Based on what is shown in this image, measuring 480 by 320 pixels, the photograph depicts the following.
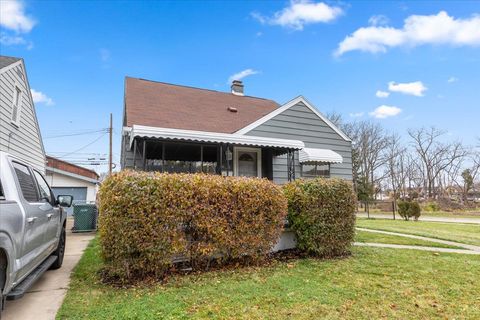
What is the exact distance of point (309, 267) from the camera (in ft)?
18.0

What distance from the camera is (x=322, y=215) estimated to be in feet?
20.0

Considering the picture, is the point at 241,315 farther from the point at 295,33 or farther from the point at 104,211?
the point at 295,33

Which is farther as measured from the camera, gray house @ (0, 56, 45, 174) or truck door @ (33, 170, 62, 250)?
gray house @ (0, 56, 45, 174)

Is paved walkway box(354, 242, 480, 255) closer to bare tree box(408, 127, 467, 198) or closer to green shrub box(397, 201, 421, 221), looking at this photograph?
green shrub box(397, 201, 421, 221)

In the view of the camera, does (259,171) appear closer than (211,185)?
No

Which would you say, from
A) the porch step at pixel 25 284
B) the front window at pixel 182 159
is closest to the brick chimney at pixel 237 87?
the front window at pixel 182 159

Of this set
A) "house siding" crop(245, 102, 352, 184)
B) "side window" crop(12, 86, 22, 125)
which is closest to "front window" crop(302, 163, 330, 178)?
"house siding" crop(245, 102, 352, 184)

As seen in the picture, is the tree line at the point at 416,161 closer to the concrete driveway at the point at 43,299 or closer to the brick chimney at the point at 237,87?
the brick chimney at the point at 237,87

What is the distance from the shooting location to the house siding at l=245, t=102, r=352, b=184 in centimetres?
1016

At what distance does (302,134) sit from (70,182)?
20.2 metres

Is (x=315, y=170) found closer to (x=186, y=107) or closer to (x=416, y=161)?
(x=186, y=107)

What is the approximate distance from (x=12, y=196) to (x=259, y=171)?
298 inches

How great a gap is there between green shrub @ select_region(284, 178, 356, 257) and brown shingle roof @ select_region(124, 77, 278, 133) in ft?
14.8

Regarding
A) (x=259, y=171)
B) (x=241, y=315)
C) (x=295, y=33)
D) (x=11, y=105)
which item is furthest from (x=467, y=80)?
(x=11, y=105)
